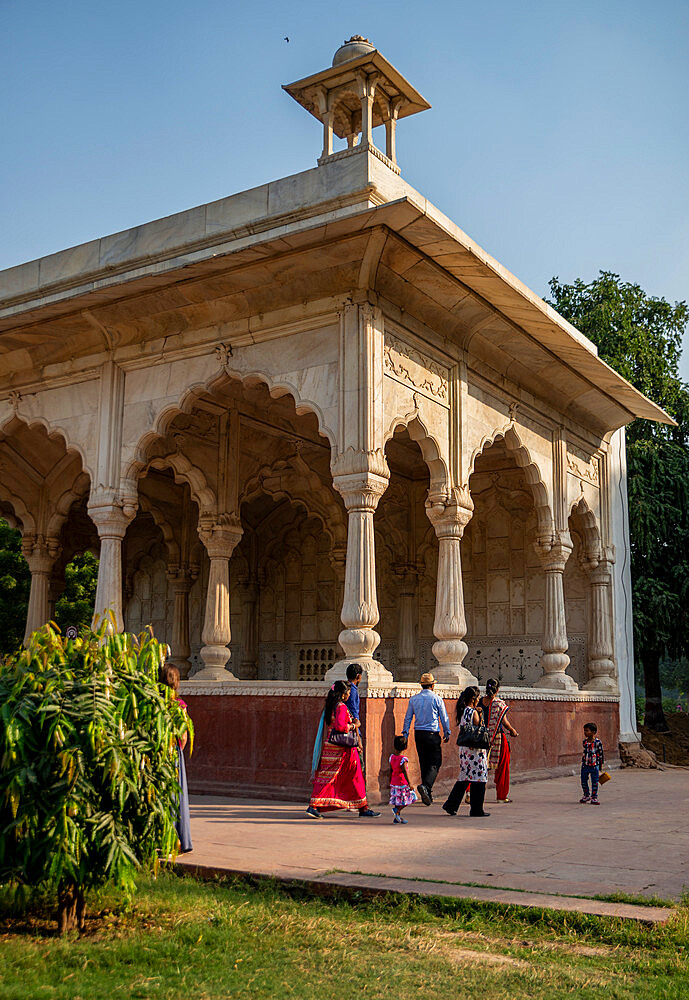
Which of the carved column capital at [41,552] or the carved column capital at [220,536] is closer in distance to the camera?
the carved column capital at [220,536]

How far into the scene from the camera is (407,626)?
17016 millimetres

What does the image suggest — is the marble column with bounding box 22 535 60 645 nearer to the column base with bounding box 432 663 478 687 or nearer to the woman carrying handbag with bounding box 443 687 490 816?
the column base with bounding box 432 663 478 687

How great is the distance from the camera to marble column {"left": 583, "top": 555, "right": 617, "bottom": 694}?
15.6m

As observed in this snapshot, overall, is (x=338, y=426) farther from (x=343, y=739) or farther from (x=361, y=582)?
(x=343, y=739)

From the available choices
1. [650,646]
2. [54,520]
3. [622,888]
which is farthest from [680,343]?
[622,888]

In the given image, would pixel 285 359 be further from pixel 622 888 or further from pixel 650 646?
pixel 650 646

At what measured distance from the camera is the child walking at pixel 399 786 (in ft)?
27.8

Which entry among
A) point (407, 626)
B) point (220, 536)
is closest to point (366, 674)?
point (220, 536)

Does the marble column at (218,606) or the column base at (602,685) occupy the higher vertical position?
the marble column at (218,606)

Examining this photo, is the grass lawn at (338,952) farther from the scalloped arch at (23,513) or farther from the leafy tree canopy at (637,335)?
the leafy tree canopy at (637,335)

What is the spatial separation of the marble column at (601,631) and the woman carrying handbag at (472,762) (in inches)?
281

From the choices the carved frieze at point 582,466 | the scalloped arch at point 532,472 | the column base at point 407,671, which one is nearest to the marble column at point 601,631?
the carved frieze at point 582,466

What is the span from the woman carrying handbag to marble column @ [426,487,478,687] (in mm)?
1900

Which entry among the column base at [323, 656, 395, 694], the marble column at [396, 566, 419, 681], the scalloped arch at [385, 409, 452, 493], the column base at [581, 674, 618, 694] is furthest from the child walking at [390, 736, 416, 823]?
the marble column at [396, 566, 419, 681]
